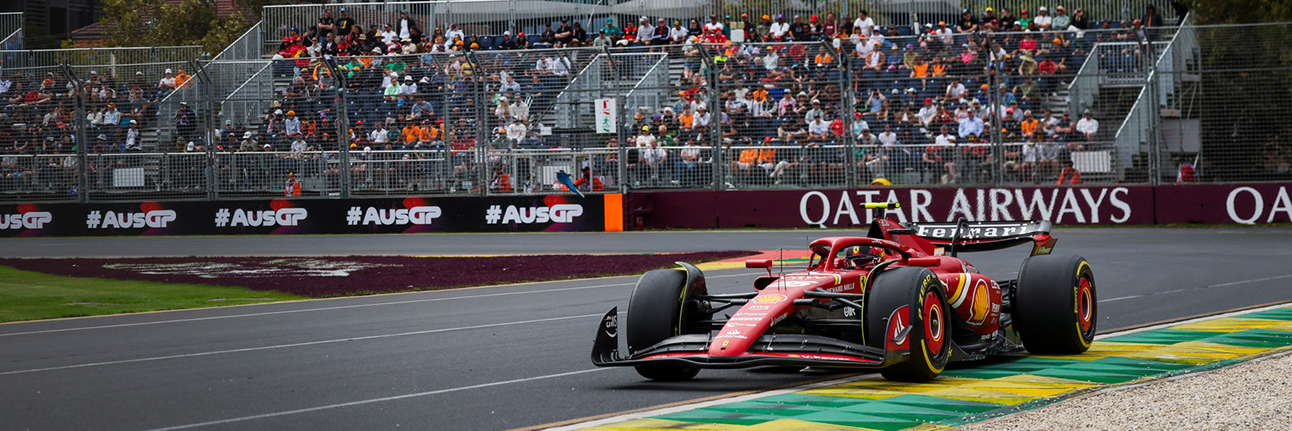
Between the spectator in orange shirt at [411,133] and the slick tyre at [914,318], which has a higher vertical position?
the spectator in orange shirt at [411,133]

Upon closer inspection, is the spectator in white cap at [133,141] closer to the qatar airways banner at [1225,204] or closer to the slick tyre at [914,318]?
the qatar airways banner at [1225,204]

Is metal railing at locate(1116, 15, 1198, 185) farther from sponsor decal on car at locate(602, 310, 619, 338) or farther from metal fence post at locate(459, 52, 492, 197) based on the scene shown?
sponsor decal on car at locate(602, 310, 619, 338)

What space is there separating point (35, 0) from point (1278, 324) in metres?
53.8

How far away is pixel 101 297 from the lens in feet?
50.2

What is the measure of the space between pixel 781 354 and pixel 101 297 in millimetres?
11125

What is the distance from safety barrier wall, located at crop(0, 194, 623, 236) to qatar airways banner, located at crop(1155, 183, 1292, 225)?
423 inches

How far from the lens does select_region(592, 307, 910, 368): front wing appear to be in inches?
275

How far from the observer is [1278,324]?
1022cm

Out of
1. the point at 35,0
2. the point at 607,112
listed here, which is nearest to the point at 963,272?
the point at 607,112

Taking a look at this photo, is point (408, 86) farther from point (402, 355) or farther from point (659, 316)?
point (659, 316)

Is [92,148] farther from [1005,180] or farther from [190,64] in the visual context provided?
[1005,180]

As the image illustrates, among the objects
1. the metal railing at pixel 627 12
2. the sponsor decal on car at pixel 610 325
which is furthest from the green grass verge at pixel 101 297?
the metal railing at pixel 627 12

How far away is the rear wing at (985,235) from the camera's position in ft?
30.7

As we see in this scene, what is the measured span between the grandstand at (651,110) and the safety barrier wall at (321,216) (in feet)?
1.02
